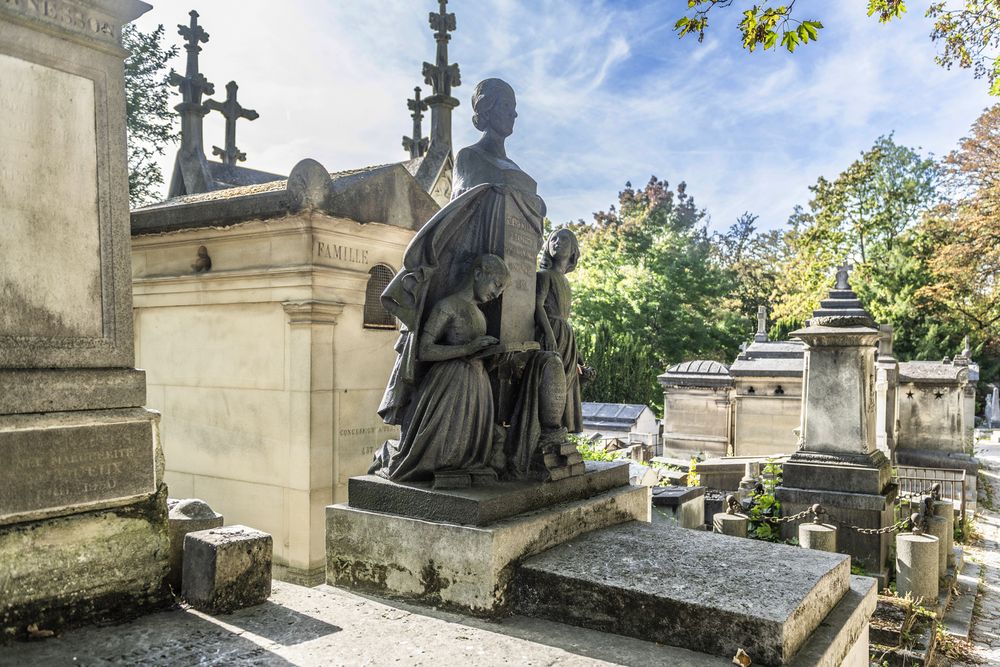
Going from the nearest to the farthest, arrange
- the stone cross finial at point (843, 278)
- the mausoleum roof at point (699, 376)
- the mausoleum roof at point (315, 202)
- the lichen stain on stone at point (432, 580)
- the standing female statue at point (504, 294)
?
the lichen stain on stone at point (432, 580), the standing female statue at point (504, 294), the mausoleum roof at point (315, 202), the stone cross finial at point (843, 278), the mausoleum roof at point (699, 376)

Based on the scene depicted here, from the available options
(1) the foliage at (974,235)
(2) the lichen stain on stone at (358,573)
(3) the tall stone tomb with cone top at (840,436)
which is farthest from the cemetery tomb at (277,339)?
(1) the foliage at (974,235)

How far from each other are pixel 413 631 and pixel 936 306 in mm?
31451

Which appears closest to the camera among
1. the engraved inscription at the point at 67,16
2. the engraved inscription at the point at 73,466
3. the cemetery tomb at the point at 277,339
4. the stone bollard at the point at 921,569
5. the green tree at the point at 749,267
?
the engraved inscription at the point at 73,466

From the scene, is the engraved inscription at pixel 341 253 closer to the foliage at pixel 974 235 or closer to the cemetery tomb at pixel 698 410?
the cemetery tomb at pixel 698 410

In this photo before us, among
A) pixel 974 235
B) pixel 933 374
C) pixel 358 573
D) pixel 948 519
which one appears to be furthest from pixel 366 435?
pixel 974 235

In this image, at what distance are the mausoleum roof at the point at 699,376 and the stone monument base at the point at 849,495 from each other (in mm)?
7212

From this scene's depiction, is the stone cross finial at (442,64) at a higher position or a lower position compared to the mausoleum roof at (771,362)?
higher

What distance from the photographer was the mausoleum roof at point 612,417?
17.9m

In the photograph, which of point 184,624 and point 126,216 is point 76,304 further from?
point 184,624

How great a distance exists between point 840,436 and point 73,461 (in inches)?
342

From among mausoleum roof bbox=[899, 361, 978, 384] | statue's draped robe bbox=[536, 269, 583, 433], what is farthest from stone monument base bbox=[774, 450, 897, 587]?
mausoleum roof bbox=[899, 361, 978, 384]

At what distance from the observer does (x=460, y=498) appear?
→ 3.53 metres

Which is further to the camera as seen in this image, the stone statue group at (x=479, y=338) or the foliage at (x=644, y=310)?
the foliage at (x=644, y=310)

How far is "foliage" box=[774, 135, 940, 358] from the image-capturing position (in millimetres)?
30781
